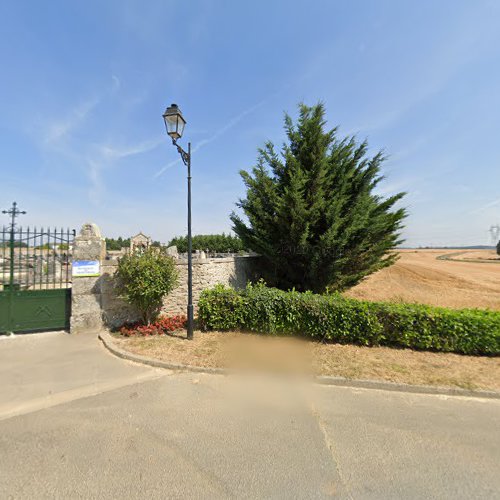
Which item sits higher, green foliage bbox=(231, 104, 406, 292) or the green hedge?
green foliage bbox=(231, 104, 406, 292)

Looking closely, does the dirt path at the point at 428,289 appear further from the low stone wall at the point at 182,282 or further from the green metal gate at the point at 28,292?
the green metal gate at the point at 28,292

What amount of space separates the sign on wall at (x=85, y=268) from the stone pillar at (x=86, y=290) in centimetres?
6

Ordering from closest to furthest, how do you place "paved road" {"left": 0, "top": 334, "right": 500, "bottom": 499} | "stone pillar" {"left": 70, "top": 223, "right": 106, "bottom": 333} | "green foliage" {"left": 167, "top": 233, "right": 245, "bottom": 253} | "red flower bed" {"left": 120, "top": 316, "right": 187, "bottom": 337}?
"paved road" {"left": 0, "top": 334, "right": 500, "bottom": 499} < "red flower bed" {"left": 120, "top": 316, "right": 187, "bottom": 337} < "stone pillar" {"left": 70, "top": 223, "right": 106, "bottom": 333} < "green foliage" {"left": 167, "top": 233, "right": 245, "bottom": 253}

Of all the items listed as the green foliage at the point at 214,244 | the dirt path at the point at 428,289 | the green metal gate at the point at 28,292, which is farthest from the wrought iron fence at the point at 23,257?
the green foliage at the point at 214,244

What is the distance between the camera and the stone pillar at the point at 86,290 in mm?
6207

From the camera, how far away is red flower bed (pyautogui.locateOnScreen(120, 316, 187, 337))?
19.7ft

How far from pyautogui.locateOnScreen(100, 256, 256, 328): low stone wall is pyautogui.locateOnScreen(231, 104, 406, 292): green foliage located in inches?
48.6

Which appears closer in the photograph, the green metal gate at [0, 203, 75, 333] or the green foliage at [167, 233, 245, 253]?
the green metal gate at [0, 203, 75, 333]

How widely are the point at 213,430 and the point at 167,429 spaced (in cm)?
56

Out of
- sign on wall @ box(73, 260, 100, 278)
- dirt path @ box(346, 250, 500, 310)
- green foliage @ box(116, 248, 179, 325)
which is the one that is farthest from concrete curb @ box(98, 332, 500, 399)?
dirt path @ box(346, 250, 500, 310)

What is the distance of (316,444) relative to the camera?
2.64 m

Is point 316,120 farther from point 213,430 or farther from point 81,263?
point 213,430

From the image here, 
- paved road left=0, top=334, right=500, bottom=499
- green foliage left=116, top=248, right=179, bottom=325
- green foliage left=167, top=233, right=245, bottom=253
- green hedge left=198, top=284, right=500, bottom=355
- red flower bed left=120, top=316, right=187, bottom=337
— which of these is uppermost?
green foliage left=167, top=233, right=245, bottom=253

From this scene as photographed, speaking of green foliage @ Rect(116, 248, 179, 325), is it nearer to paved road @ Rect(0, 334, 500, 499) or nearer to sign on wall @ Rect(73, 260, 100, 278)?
sign on wall @ Rect(73, 260, 100, 278)
